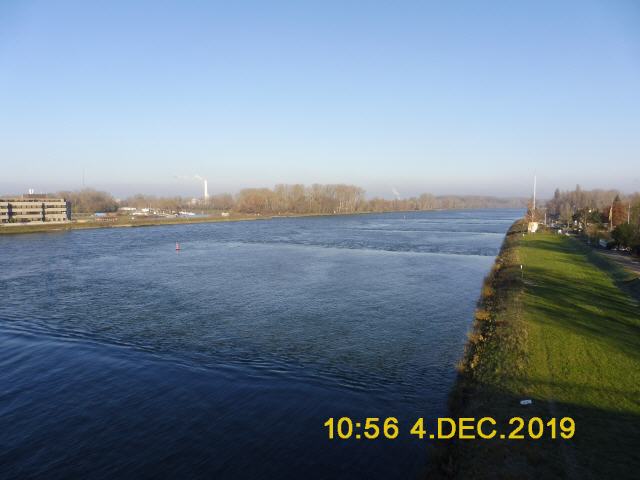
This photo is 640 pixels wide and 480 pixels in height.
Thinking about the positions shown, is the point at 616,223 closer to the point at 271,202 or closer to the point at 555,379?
the point at 555,379

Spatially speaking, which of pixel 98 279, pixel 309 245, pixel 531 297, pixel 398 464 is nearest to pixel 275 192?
pixel 309 245

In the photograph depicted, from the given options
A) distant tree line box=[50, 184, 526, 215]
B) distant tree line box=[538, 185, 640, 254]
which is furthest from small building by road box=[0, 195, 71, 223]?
distant tree line box=[538, 185, 640, 254]

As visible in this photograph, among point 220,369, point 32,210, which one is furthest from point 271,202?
point 220,369

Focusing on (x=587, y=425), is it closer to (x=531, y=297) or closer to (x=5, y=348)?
(x=531, y=297)

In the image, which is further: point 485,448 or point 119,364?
point 119,364

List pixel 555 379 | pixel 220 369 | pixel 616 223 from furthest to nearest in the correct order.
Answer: pixel 616 223 → pixel 220 369 → pixel 555 379

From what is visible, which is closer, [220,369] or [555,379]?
[555,379]
